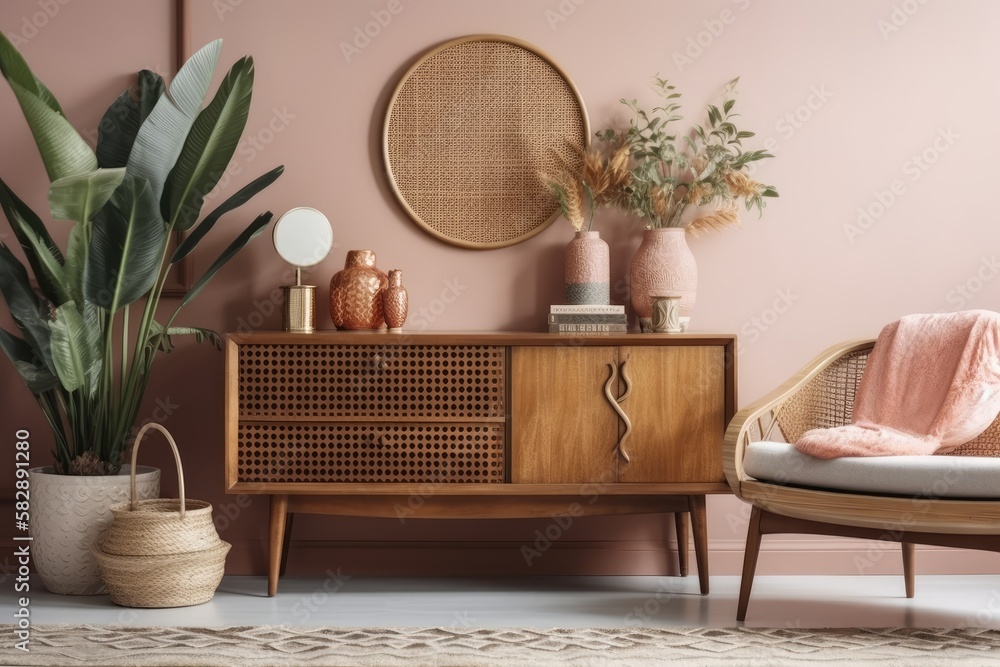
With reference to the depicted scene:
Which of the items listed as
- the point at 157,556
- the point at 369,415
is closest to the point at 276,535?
the point at 157,556

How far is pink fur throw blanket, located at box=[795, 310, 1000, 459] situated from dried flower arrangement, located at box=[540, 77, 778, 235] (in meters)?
0.64

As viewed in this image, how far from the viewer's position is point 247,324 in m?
2.85

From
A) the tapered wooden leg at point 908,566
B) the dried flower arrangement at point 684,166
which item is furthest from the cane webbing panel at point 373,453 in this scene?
the tapered wooden leg at point 908,566

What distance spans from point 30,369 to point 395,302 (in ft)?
3.30

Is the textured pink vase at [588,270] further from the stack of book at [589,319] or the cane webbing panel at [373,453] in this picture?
the cane webbing panel at [373,453]

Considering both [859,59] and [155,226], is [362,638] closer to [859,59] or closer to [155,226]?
[155,226]

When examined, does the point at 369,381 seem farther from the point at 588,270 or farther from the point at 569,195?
the point at 569,195

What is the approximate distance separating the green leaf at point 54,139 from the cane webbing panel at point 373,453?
808 mm

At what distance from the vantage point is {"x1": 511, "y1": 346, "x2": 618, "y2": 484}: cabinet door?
96.4 inches

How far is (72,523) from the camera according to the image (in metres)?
2.48

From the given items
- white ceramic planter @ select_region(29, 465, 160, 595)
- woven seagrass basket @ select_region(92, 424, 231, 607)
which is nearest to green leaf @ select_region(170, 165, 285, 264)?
woven seagrass basket @ select_region(92, 424, 231, 607)

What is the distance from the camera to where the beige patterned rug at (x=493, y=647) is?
1921 mm

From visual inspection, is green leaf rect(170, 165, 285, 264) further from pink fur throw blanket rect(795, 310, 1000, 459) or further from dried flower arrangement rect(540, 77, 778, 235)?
pink fur throw blanket rect(795, 310, 1000, 459)

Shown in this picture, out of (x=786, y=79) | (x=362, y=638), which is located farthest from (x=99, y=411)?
(x=786, y=79)
